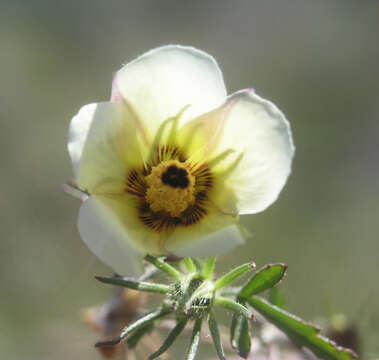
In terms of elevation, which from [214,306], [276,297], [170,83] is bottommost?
[276,297]

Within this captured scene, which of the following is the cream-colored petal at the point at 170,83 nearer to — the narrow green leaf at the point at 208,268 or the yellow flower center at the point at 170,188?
the yellow flower center at the point at 170,188

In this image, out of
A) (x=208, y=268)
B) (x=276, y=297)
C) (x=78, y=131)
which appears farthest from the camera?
(x=276, y=297)

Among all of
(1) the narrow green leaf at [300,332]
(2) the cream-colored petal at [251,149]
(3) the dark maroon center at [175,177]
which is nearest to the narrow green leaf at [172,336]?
(1) the narrow green leaf at [300,332]

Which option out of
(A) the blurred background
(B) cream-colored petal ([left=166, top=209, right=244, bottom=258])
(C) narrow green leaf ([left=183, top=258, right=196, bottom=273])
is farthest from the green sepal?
(A) the blurred background

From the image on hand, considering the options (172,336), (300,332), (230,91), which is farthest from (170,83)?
(230,91)

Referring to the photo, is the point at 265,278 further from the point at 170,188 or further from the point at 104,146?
the point at 104,146

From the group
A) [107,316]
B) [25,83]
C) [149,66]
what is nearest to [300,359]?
[107,316]
